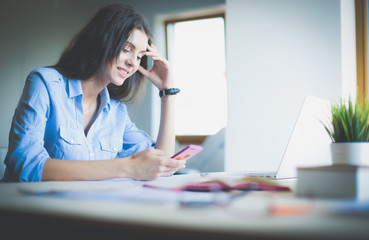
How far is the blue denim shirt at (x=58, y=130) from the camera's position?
3.27 ft

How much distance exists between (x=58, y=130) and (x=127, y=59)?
0.45 metres

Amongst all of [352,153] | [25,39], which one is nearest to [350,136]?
[352,153]

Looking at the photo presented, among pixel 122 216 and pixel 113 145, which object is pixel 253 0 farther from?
pixel 122 216

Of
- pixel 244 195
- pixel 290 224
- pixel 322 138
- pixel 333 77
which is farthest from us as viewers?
pixel 333 77

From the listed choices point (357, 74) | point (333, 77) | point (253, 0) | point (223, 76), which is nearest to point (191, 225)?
point (333, 77)

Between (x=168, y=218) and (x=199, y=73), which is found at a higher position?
(x=199, y=73)

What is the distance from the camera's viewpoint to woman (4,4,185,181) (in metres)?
0.96

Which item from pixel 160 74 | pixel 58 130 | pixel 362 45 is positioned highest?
pixel 362 45

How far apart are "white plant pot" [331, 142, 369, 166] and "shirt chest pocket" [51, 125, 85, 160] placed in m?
0.94

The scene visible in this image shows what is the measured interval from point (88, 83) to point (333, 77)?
4.98 ft

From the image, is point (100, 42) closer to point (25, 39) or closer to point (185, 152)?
point (185, 152)

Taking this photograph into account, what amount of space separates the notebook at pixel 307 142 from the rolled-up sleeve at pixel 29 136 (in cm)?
75

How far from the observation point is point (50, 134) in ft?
4.22

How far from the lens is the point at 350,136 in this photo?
2.87ft
